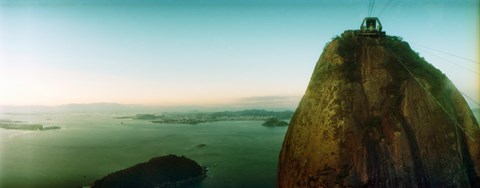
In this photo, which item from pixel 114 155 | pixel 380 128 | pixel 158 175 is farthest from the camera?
pixel 114 155

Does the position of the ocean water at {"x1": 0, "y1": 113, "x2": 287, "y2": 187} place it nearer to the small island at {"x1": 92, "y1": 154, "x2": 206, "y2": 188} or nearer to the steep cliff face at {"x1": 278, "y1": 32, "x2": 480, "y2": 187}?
the small island at {"x1": 92, "y1": 154, "x2": 206, "y2": 188}

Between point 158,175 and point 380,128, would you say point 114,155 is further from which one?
point 380,128

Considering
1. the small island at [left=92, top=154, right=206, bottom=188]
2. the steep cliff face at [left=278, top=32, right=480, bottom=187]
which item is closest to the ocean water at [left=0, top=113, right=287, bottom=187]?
the small island at [left=92, top=154, right=206, bottom=188]

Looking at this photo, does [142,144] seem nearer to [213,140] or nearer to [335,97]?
[213,140]

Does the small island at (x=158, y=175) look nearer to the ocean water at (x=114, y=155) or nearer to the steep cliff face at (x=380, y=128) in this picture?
the ocean water at (x=114, y=155)

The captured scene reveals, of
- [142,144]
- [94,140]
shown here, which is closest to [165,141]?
[142,144]

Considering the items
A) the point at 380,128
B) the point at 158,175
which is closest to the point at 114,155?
the point at 158,175
